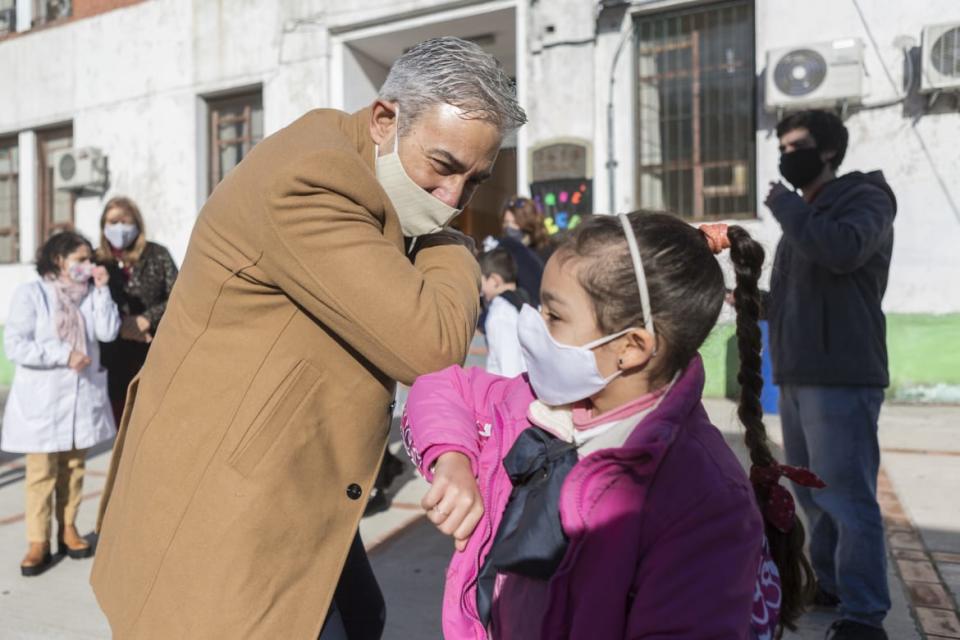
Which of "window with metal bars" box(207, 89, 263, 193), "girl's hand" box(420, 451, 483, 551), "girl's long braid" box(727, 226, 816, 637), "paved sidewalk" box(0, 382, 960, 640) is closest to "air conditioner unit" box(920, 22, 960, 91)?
"paved sidewalk" box(0, 382, 960, 640)

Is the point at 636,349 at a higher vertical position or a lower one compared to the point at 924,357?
higher

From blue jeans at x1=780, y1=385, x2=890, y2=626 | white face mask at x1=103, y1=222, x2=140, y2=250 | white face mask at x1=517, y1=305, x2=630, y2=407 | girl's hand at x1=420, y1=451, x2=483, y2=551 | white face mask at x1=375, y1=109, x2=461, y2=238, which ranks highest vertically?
white face mask at x1=103, y1=222, x2=140, y2=250

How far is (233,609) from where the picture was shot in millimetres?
1331

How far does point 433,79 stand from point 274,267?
45cm

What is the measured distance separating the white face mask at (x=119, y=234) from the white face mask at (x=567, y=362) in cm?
386

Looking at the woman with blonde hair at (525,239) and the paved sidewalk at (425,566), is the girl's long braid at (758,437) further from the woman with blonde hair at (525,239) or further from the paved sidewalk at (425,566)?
the woman with blonde hair at (525,239)

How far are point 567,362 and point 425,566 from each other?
8.55ft

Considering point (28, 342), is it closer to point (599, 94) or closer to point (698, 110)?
point (599, 94)

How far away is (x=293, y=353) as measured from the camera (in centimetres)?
137

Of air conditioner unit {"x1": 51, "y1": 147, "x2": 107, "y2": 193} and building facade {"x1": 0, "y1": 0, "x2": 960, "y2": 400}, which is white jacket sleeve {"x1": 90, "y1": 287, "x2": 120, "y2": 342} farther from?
air conditioner unit {"x1": 51, "y1": 147, "x2": 107, "y2": 193}

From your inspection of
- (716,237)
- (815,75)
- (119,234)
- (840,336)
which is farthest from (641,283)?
(815,75)

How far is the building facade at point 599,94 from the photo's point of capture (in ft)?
23.5

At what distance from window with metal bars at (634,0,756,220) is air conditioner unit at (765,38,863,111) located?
0.50 m

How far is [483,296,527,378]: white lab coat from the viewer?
4.04 meters
